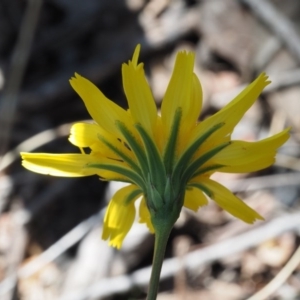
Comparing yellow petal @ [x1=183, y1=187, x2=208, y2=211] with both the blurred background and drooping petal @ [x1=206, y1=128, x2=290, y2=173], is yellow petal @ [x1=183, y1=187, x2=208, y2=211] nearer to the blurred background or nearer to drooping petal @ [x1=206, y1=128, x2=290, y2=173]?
drooping petal @ [x1=206, y1=128, x2=290, y2=173]

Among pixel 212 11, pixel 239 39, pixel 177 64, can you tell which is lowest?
pixel 177 64

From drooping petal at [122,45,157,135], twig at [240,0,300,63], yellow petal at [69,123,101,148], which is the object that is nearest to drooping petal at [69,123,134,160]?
yellow petal at [69,123,101,148]

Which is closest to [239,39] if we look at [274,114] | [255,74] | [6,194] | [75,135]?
[255,74]

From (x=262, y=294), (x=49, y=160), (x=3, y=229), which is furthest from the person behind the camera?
(x=3, y=229)

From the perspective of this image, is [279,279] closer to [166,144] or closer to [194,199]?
[194,199]

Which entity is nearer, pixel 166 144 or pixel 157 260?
pixel 157 260

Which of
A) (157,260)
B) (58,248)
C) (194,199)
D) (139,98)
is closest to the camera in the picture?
(157,260)

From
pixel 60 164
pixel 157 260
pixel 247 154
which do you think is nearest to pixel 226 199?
pixel 247 154

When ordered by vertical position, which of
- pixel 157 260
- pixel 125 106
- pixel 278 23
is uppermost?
pixel 278 23

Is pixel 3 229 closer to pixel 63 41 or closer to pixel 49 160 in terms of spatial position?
pixel 63 41
